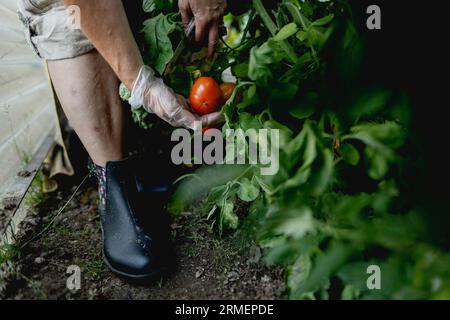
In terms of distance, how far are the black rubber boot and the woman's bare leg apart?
6 cm

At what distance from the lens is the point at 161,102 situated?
1176 mm

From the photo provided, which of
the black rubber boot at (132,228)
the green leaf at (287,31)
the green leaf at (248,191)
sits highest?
the green leaf at (287,31)

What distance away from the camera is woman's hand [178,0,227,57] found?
1233 mm

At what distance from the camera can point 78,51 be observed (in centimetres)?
116

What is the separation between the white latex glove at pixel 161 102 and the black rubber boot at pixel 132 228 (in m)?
0.16

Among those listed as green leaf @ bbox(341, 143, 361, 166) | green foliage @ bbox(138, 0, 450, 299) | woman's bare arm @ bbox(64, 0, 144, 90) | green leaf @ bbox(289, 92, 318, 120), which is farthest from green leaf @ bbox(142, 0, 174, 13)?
green leaf @ bbox(341, 143, 361, 166)

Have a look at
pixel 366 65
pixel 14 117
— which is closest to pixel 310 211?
pixel 366 65

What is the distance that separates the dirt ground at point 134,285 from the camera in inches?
42.7

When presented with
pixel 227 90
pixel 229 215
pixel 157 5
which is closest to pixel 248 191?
pixel 229 215

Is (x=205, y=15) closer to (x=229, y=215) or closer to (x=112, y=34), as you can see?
(x=112, y=34)

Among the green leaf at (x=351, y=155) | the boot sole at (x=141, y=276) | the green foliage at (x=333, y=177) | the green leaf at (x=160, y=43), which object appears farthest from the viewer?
the green leaf at (x=160, y=43)

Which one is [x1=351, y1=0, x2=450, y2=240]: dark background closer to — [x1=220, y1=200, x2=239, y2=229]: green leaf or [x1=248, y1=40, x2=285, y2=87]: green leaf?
[x1=248, y1=40, x2=285, y2=87]: green leaf

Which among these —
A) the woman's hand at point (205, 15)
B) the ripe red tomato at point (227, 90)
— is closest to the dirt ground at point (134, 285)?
the ripe red tomato at point (227, 90)

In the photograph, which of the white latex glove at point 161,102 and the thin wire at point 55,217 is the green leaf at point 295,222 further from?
the thin wire at point 55,217
